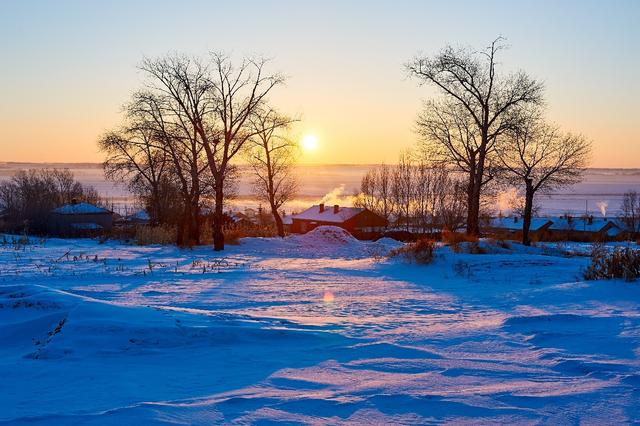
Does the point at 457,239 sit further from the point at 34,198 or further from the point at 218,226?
the point at 34,198

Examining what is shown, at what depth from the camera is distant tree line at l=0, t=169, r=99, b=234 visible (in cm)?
2930

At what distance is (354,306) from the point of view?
8.47m

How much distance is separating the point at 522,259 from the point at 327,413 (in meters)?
11.2

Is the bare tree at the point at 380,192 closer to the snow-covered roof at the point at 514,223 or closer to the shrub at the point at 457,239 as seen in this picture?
the snow-covered roof at the point at 514,223

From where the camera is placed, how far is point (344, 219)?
66750 millimetres

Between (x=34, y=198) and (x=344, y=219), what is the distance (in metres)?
33.1

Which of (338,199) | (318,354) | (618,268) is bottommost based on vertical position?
(318,354)

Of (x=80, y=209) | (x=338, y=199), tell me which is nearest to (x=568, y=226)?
(x=80, y=209)

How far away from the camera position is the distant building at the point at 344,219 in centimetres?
6619

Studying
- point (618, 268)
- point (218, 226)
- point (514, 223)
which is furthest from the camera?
point (514, 223)

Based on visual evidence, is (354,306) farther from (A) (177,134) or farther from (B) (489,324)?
(A) (177,134)

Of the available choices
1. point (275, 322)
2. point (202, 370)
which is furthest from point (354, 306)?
point (202, 370)

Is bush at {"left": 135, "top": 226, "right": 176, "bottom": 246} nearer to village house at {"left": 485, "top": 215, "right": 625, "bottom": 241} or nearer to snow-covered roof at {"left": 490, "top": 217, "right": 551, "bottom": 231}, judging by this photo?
village house at {"left": 485, "top": 215, "right": 625, "bottom": 241}

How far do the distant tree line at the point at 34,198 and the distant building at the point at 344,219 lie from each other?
2684 cm
